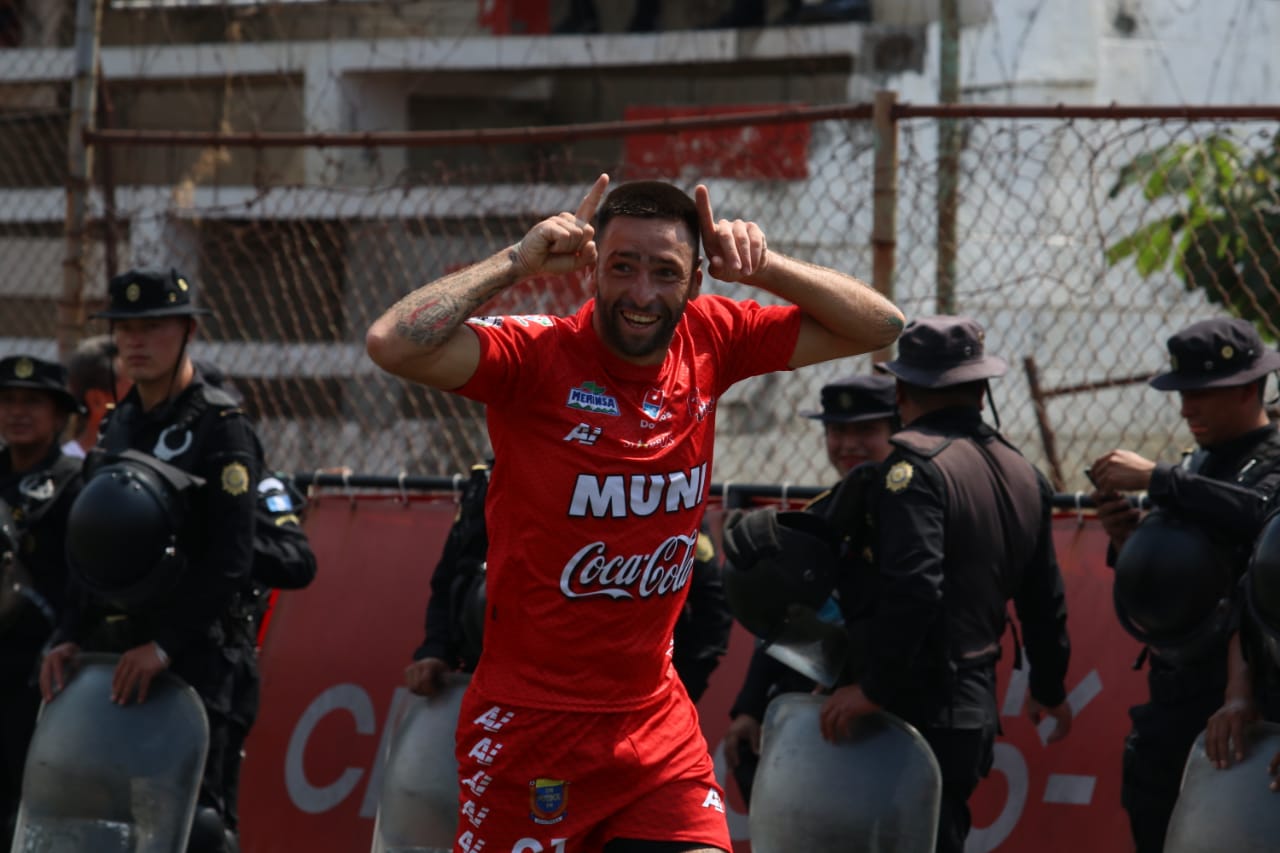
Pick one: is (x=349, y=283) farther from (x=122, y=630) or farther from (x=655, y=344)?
(x=655, y=344)

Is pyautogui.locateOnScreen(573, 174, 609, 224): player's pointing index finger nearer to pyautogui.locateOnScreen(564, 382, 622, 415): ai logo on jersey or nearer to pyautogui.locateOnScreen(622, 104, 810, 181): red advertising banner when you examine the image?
pyautogui.locateOnScreen(564, 382, 622, 415): ai logo on jersey

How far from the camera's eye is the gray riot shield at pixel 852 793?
480 centimetres

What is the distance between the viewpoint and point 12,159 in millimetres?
13797

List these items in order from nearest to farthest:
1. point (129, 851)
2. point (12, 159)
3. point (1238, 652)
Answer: point (1238, 652)
point (129, 851)
point (12, 159)

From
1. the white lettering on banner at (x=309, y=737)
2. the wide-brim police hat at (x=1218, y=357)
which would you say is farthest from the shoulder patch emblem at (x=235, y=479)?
the wide-brim police hat at (x=1218, y=357)

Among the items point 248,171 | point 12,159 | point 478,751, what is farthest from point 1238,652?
point 12,159

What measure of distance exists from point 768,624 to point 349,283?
432 centimetres

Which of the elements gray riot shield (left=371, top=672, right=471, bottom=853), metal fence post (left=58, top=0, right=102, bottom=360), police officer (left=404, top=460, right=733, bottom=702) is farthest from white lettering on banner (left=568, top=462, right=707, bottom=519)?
metal fence post (left=58, top=0, right=102, bottom=360)

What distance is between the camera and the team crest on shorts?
12.6 feet

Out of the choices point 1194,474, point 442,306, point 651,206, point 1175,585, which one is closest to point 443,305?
point 442,306

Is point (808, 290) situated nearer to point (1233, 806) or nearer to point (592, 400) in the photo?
point (592, 400)

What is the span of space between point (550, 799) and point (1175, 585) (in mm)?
1794

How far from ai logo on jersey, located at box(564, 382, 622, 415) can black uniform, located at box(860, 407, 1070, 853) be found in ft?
4.02

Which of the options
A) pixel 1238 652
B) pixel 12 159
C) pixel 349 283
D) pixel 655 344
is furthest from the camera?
pixel 12 159
